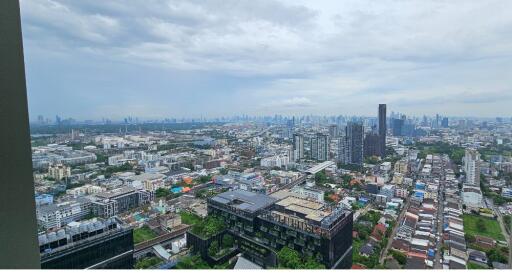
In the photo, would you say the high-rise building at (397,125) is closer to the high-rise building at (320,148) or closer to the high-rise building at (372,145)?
the high-rise building at (372,145)

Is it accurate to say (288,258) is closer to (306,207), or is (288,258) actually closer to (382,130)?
(306,207)

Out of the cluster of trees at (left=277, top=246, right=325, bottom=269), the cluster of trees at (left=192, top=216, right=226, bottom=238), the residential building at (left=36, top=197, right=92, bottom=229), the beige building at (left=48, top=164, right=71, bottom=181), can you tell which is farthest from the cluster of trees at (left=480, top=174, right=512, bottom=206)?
the beige building at (left=48, top=164, right=71, bottom=181)

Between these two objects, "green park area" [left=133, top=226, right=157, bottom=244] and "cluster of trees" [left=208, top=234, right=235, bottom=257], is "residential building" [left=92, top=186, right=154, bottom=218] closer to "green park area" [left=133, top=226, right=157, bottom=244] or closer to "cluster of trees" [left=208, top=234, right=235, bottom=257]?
"green park area" [left=133, top=226, right=157, bottom=244]

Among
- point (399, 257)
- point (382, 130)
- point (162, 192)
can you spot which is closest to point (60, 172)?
point (162, 192)

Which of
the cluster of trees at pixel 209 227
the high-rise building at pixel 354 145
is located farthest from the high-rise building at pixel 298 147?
the cluster of trees at pixel 209 227

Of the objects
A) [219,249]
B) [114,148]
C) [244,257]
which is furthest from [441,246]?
[114,148]
